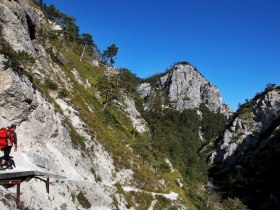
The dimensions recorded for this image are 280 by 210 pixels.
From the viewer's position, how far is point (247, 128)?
187250 mm

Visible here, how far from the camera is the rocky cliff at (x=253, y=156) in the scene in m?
119

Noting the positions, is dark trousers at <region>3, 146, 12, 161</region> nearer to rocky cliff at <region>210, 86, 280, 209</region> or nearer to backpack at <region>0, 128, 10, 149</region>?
backpack at <region>0, 128, 10, 149</region>

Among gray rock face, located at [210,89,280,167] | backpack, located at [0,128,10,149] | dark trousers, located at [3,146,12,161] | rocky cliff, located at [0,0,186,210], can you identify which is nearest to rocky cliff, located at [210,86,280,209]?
gray rock face, located at [210,89,280,167]

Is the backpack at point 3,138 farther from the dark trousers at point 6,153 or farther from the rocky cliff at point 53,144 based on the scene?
the rocky cliff at point 53,144

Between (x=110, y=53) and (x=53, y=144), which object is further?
(x=110, y=53)

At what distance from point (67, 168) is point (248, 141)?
156555 millimetres

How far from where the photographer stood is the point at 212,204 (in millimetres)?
85875

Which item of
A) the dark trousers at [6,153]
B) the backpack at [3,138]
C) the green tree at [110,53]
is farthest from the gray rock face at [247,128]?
the backpack at [3,138]

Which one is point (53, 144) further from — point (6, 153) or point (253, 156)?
point (253, 156)

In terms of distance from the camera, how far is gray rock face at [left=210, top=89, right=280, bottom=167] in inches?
6880

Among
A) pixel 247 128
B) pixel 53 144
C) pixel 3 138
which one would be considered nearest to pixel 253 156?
pixel 247 128

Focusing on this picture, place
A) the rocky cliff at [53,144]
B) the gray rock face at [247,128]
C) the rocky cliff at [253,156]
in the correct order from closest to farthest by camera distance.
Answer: the rocky cliff at [53,144] < the rocky cliff at [253,156] < the gray rock face at [247,128]

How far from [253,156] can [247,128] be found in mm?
40958

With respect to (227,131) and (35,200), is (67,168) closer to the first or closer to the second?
(35,200)
